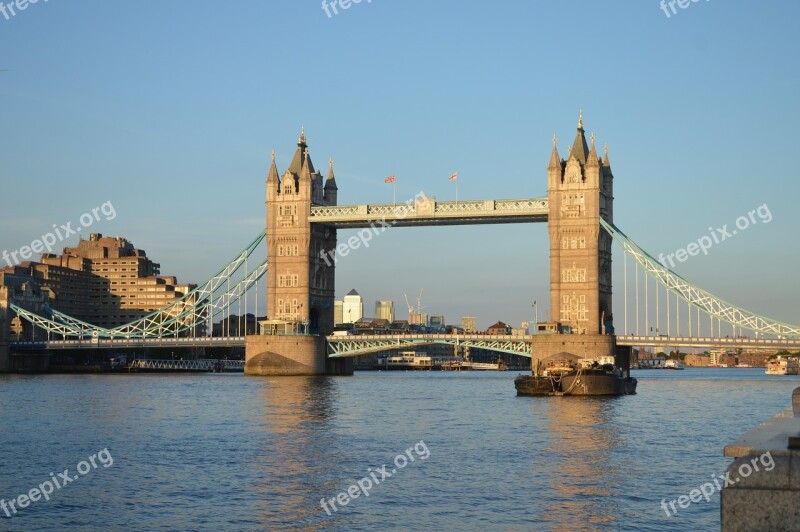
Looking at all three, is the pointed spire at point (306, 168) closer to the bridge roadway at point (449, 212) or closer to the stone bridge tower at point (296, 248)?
the stone bridge tower at point (296, 248)

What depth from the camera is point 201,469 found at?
123 ft

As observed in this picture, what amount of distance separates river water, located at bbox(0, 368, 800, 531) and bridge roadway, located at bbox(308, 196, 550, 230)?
136ft

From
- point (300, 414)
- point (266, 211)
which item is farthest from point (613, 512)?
point (266, 211)

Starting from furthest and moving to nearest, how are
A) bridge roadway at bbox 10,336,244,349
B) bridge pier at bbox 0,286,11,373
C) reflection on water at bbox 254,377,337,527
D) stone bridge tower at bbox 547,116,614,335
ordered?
bridge pier at bbox 0,286,11,373
bridge roadway at bbox 10,336,244,349
stone bridge tower at bbox 547,116,614,335
reflection on water at bbox 254,377,337,527

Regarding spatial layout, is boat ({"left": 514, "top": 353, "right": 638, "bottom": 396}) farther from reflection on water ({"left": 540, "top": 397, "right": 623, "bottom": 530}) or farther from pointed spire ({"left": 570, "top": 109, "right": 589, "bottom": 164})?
pointed spire ({"left": 570, "top": 109, "right": 589, "bottom": 164})

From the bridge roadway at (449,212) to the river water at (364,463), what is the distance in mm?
41406

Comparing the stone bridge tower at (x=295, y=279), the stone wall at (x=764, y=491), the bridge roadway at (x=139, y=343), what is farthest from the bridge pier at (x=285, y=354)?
the stone wall at (x=764, y=491)

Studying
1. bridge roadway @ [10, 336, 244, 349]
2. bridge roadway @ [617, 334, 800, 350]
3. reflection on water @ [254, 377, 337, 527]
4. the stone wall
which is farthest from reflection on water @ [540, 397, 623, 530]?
bridge roadway @ [10, 336, 244, 349]

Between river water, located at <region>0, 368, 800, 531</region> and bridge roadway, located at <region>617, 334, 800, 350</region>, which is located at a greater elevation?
bridge roadway, located at <region>617, 334, 800, 350</region>

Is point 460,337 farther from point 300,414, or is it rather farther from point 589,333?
point 300,414

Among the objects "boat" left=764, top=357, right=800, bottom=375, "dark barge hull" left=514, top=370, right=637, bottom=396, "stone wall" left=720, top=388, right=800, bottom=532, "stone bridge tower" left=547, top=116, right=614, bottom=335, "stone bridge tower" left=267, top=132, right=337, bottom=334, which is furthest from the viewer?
"boat" left=764, top=357, right=800, bottom=375

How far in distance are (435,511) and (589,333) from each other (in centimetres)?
8386

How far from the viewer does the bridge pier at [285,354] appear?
121m

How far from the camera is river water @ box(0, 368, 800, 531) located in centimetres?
2841
